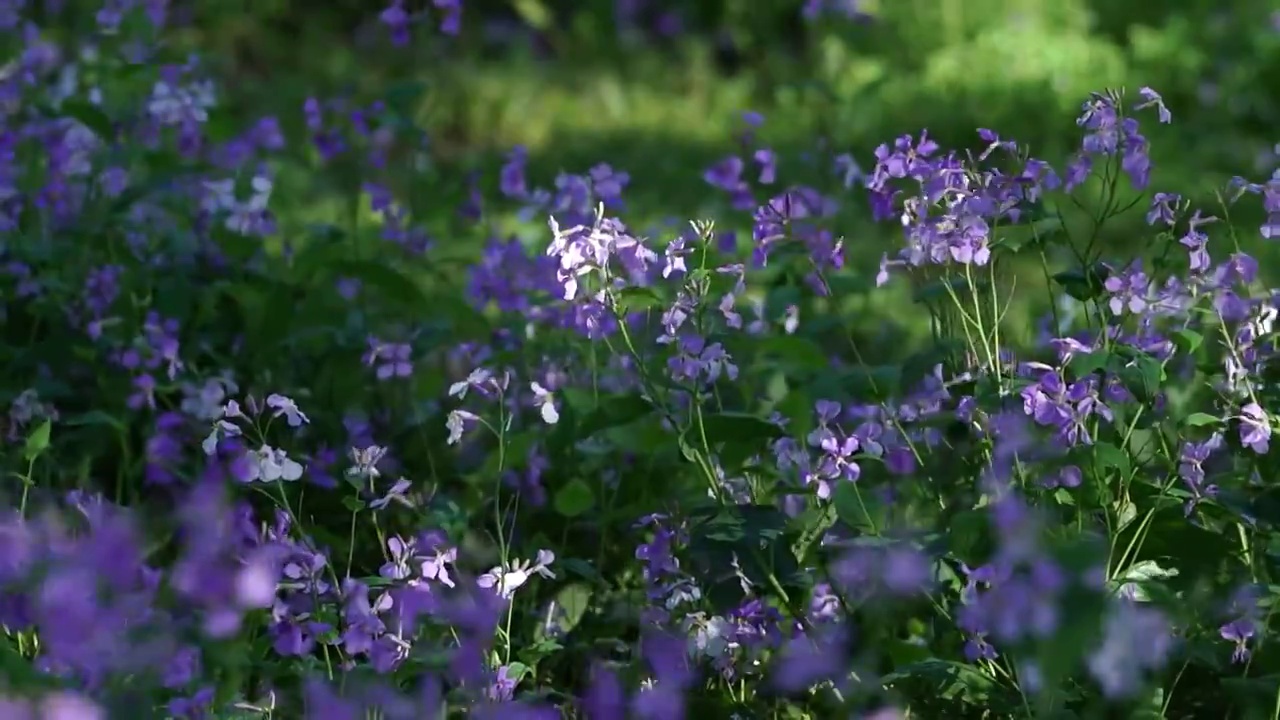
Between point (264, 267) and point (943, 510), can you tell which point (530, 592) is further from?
point (264, 267)

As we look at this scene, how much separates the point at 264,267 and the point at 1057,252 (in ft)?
5.58

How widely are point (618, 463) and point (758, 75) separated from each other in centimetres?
435

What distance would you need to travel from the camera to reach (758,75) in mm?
6496

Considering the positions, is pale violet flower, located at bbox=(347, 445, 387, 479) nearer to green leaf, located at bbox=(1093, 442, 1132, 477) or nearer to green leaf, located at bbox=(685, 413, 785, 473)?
green leaf, located at bbox=(685, 413, 785, 473)

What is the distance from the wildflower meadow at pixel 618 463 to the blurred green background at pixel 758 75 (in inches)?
57.4

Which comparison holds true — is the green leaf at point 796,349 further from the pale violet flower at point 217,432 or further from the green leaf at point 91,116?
the green leaf at point 91,116

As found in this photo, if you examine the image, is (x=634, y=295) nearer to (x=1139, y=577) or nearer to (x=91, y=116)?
(x=1139, y=577)

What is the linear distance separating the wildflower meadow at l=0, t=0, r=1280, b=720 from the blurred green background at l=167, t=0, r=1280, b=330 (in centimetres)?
146

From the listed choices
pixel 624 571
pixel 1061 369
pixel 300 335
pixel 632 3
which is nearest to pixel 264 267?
pixel 300 335

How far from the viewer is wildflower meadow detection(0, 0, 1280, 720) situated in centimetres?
140

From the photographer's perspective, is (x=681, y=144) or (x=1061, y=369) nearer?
(x=1061, y=369)

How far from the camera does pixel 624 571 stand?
223 centimetres

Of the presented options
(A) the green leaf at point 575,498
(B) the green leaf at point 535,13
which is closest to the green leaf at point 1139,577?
(A) the green leaf at point 575,498

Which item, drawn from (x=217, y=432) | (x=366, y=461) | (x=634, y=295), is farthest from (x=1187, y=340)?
(x=217, y=432)
